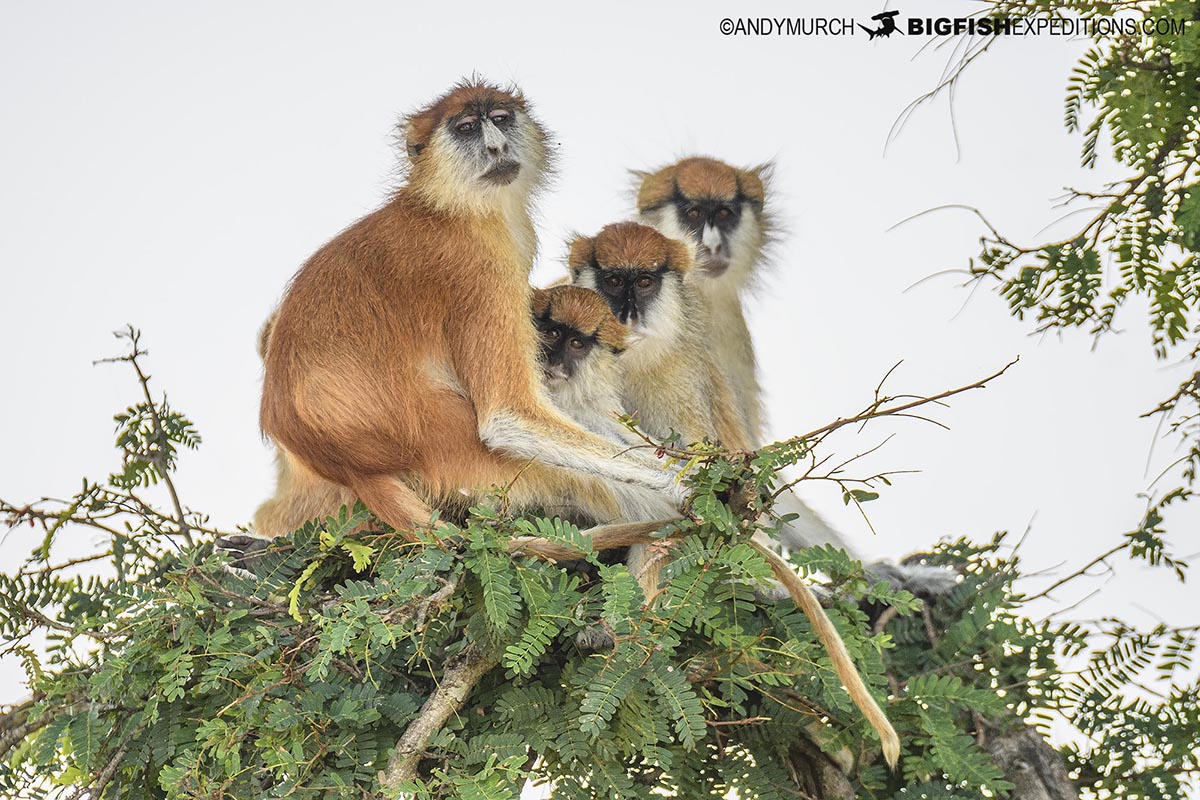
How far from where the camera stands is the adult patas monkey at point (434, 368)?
3.15 meters

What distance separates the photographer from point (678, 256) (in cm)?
380

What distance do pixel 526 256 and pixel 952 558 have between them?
146 cm

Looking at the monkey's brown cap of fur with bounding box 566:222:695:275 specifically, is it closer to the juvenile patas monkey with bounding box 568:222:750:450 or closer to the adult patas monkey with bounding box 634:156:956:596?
the juvenile patas monkey with bounding box 568:222:750:450

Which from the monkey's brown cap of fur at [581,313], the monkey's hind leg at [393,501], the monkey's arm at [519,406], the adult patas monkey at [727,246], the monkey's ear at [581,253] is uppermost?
the adult patas monkey at [727,246]

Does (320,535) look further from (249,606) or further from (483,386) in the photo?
(483,386)

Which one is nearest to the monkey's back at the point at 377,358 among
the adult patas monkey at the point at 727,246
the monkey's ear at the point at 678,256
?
the monkey's ear at the point at 678,256

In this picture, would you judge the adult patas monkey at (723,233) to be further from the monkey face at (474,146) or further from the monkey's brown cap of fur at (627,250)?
the monkey face at (474,146)

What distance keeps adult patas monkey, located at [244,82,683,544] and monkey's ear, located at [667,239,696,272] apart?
55 cm

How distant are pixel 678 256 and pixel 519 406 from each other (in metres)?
0.88

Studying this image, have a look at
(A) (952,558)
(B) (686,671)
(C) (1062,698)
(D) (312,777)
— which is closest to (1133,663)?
(C) (1062,698)

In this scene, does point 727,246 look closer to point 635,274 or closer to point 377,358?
point 635,274

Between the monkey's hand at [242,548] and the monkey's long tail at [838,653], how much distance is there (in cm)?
126

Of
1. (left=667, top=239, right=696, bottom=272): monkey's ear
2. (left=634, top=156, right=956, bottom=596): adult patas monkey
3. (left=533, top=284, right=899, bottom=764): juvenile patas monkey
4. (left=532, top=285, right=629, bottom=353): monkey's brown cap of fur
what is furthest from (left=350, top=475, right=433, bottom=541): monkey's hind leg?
(left=634, top=156, right=956, bottom=596): adult patas monkey

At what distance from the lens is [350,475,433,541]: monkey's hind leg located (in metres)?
3.13
